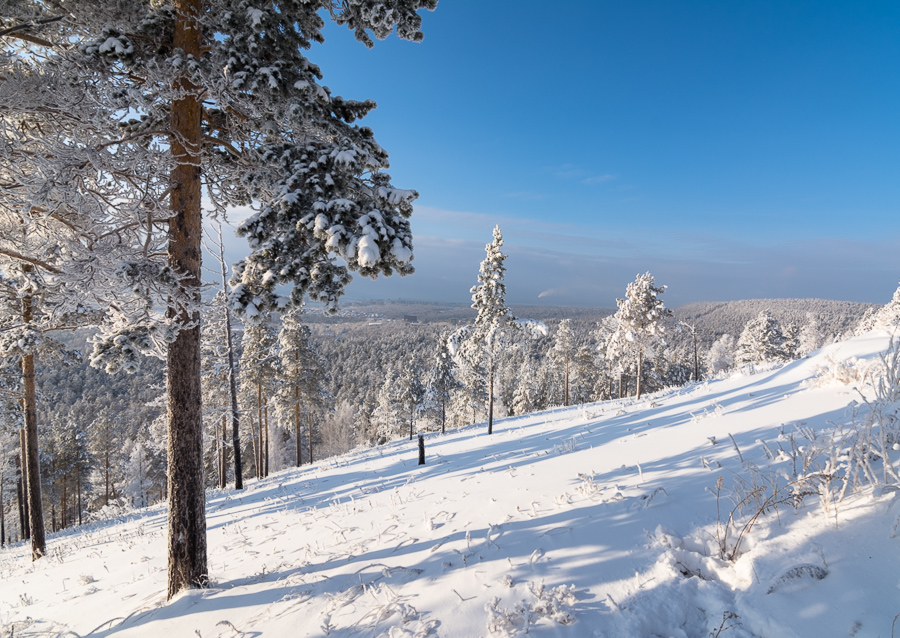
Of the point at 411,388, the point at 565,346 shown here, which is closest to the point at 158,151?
the point at 411,388

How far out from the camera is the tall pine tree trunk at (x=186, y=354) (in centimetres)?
488

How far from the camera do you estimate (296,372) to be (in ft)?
80.7

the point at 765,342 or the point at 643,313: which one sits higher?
the point at 643,313

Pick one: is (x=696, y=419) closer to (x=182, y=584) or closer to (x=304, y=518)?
(x=304, y=518)

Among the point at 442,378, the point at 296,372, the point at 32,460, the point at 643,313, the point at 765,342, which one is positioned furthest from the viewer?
the point at 442,378

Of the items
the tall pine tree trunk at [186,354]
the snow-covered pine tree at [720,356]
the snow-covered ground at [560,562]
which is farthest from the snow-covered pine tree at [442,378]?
the snow-covered pine tree at [720,356]

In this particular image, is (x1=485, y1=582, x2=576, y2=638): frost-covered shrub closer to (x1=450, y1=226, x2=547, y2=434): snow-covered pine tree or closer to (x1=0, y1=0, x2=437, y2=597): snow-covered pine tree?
(x1=0, y1=0, x2=437, y2=597): snow-covered pine tree

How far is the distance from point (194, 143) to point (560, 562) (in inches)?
273

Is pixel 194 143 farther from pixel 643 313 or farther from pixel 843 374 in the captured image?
pixel 643 313

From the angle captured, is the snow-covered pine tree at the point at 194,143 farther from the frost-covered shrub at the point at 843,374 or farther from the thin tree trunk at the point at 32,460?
the thin tree trunk at the point at 32,460

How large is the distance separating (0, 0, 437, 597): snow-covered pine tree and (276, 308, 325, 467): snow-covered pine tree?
62.4ft

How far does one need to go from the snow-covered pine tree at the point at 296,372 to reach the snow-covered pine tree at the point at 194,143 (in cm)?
1903

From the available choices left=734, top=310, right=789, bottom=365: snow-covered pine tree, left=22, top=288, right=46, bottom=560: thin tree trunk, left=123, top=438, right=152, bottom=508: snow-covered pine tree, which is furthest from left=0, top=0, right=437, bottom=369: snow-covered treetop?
left=123, top=438, right=152, bottom=508: snow-covered pine tree

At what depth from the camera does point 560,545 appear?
12.4ft
